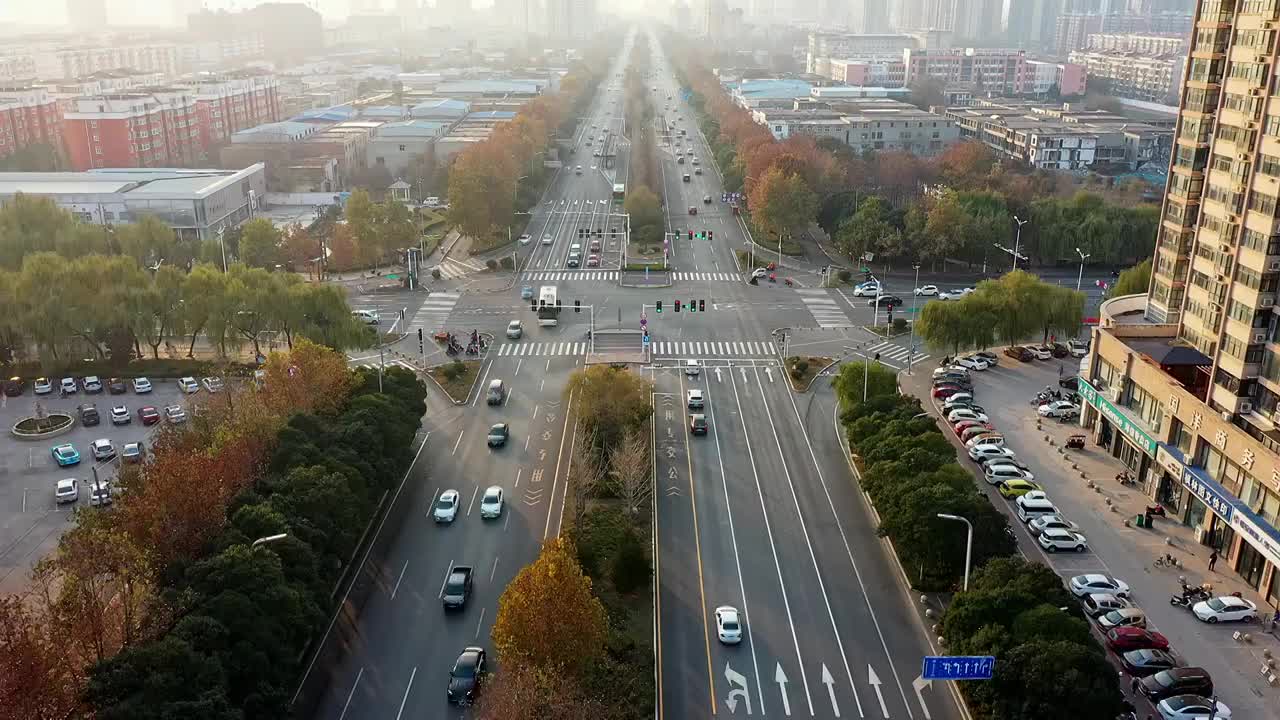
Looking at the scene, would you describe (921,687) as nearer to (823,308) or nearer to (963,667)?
(963,667)

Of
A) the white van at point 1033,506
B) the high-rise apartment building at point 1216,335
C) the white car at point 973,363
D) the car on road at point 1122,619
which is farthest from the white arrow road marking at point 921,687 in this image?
the white car at point 973,363

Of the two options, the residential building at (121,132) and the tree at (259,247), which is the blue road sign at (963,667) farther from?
the residential building at (121,132)

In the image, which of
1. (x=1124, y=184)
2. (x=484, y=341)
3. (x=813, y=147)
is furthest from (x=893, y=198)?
(x=484, y=341)

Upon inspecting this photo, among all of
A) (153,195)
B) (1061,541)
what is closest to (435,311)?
(153,195)

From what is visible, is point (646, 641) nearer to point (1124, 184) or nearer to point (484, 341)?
point (484, 341)

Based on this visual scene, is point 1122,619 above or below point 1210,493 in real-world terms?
below

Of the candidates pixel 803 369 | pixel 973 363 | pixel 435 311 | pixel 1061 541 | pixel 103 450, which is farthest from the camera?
pixel 435 311
